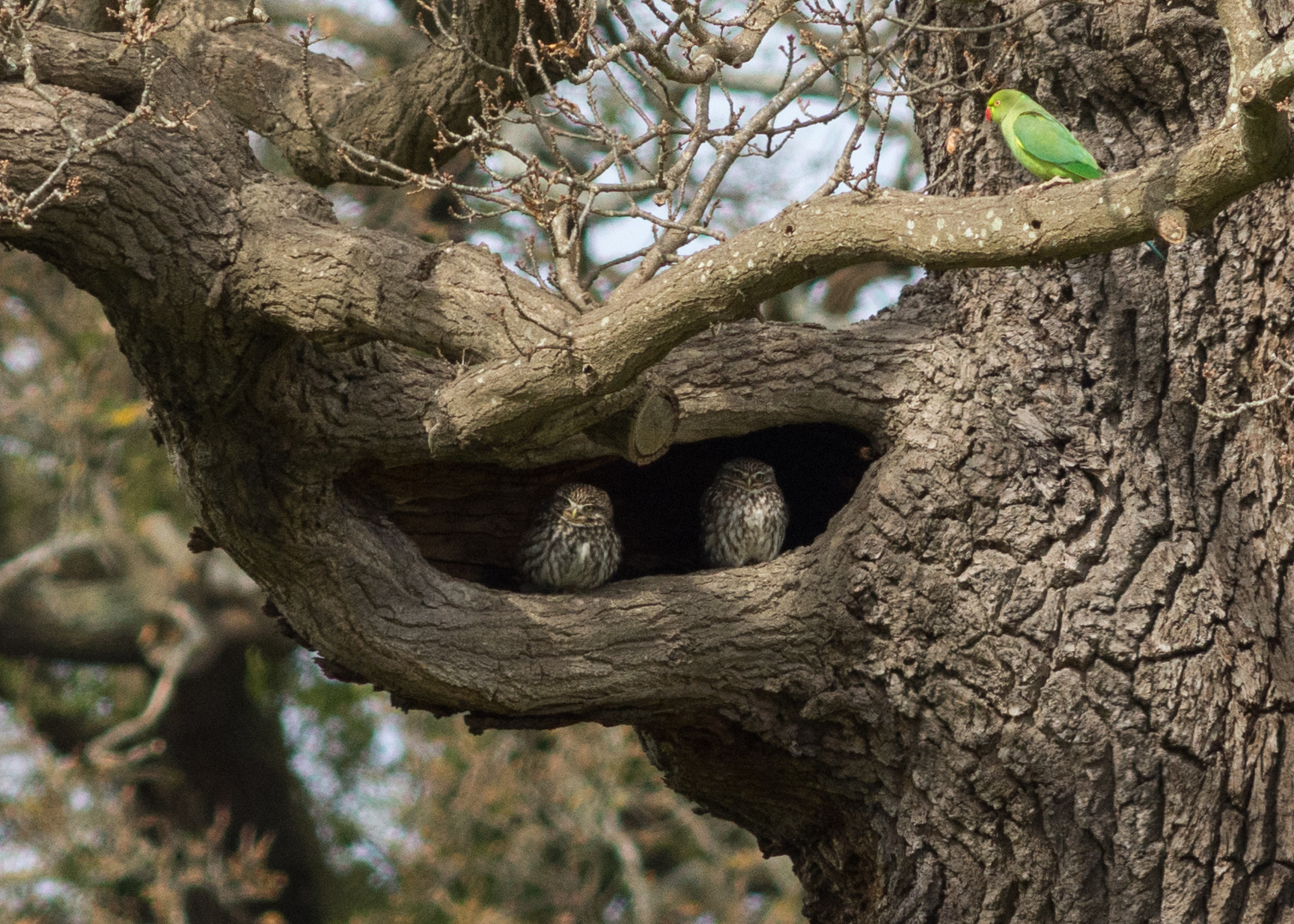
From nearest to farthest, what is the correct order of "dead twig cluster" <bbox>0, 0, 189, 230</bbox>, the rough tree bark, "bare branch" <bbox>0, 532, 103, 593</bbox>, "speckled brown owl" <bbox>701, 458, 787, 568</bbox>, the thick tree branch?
the thick tree branch, "dead twig cluster" <bbox>0, 0, 189, 230</bbox>, the rough tree bark, "speckled brown owl" <bbox>701, 458, 787, 568</bbox>, "bare branch" <bbox>0, 532, 103, 593</bbox>

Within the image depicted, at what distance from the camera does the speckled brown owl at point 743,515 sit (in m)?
5.18

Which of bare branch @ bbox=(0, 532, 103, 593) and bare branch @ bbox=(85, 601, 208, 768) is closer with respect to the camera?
bare branch @ bbox=(85, 601, 208, 768)

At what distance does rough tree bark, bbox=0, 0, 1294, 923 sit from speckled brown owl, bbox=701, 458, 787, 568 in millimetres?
724

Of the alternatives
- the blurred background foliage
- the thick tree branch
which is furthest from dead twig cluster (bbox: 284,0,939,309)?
the blurred background foliage

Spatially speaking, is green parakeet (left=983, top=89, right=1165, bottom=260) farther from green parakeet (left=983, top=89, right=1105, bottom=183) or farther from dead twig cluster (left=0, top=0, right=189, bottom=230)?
dead twig cluster (left=0, top=0, right=189, bottom=230)

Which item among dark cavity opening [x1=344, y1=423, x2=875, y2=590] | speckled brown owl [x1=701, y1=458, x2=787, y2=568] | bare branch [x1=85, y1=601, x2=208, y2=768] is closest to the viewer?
dark cavity opening [x1=344, y1=423, x2=875, y2=590]

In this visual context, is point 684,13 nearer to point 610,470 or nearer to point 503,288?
point 503,288

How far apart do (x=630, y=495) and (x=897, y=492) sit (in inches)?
67.7

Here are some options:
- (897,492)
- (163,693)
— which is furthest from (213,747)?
(897,492)

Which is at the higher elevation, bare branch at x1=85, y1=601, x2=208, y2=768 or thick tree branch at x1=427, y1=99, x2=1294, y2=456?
thick tree branch at x1=427, y1=99, x2=1294, y2=456

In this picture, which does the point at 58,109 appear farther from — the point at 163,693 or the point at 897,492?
the point at 163,693

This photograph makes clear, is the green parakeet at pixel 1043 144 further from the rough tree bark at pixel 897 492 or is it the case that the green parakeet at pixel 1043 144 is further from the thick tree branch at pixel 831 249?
the thick tree branch at pixel 831 249

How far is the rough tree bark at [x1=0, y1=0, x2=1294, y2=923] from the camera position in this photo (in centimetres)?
362

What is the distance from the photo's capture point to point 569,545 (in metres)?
4.86
